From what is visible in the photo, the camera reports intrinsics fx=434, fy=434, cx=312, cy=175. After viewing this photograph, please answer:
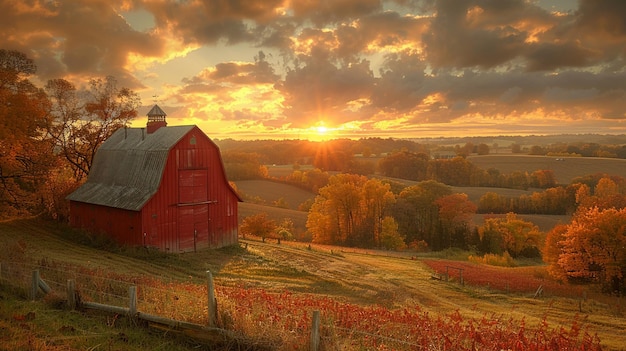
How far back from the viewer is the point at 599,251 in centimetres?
3559

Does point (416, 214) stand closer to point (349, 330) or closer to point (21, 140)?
point (21, 140)

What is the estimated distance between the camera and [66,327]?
9781mm

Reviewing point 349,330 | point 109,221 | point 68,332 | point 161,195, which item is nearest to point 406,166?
point 161,195

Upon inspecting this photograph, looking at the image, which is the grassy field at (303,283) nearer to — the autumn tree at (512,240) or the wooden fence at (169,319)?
the wooden fence at (169,319)

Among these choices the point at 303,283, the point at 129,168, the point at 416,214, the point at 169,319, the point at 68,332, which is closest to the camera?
the point at 68,332

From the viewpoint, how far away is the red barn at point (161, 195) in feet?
91.3

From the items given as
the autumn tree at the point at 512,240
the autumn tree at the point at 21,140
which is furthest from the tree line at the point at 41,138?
the autumn tree at the point at 512,240

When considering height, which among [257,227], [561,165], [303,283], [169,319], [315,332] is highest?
[315,332]

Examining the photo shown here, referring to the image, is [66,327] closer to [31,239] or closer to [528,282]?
[31,239]

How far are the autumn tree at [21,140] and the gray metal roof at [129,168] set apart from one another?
354cm

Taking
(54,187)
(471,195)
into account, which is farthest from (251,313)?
(471,195)

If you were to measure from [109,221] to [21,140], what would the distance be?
828 centimetres

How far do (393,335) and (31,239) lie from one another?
88.7 feet

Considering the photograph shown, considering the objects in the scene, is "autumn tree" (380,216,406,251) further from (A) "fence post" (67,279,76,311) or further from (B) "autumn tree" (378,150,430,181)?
(A) "fence post" (67,279,76,311)
